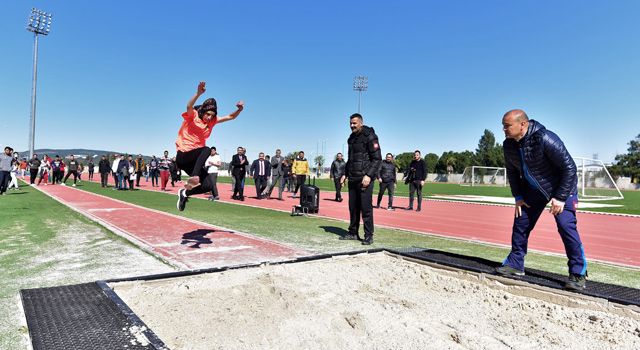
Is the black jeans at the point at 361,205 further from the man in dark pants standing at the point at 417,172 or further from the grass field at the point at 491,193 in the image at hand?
the grass field at the point at 491,193

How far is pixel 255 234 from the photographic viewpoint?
24.3 feet

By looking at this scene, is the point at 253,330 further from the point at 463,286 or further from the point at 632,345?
the point at 632,345

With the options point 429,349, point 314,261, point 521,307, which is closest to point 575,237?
point 521,307

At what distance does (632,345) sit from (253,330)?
2634 mm

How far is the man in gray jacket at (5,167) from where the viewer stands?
1502 centimetres

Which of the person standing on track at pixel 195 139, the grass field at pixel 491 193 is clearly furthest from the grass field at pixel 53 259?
the grass field at pixel 491 193

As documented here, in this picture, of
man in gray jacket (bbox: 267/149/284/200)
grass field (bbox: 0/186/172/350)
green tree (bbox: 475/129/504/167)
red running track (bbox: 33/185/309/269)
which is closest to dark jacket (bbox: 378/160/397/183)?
man in gray jacket (bbox: 267/149/284/200)

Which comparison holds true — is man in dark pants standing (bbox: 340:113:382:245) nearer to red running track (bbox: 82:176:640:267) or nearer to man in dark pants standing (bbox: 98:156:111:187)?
red running track (bbox: 82:176:640:267)

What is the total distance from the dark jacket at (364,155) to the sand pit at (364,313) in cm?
279

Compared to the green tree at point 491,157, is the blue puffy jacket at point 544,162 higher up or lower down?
lower down

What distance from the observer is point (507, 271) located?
13.8 ft

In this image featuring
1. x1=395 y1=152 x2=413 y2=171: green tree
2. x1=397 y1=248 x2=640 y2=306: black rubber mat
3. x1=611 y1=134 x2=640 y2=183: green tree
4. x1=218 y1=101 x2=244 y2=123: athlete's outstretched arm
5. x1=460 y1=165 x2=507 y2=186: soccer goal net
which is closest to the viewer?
x1=397 y1=248 x2=640 y2=306: black rubber mat

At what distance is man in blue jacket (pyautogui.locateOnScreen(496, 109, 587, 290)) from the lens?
154 inches

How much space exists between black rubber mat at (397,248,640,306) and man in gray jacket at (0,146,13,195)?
16.2 meters
